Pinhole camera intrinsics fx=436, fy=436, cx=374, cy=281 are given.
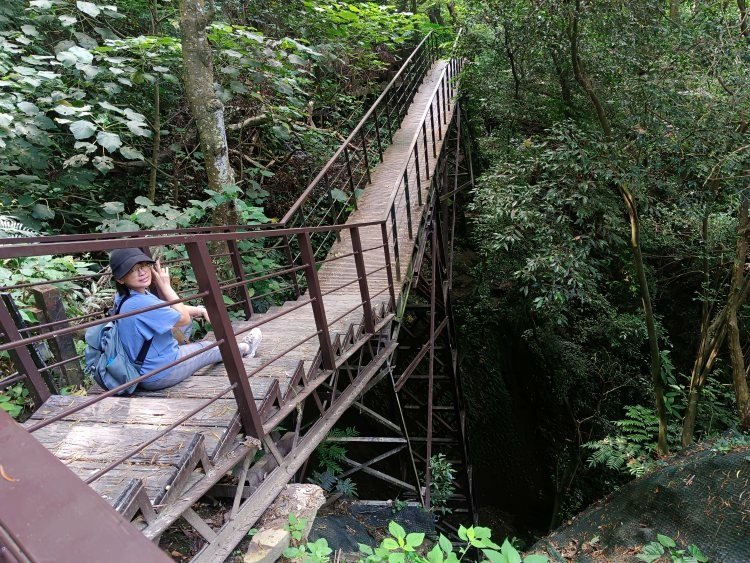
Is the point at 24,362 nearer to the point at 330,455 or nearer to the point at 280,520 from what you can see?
the point at 280,520

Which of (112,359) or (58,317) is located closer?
(112,359)

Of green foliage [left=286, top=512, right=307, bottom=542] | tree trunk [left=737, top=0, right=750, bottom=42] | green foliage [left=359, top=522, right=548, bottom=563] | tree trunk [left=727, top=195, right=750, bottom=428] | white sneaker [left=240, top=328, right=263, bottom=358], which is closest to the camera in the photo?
green foliage [left=359, top=522, right=548, bottom=563]

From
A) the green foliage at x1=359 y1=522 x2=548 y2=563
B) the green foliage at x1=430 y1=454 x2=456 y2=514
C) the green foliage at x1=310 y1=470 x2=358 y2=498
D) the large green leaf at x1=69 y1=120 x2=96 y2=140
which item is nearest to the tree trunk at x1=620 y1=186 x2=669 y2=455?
the green foliage at x1=430 y1=454 x2=456 y2=514

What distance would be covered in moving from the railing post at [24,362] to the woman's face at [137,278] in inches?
20.2

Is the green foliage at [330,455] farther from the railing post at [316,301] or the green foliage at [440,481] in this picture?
the railing post at [316,301]

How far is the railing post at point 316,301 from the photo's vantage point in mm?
2840

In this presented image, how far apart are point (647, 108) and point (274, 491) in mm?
4665

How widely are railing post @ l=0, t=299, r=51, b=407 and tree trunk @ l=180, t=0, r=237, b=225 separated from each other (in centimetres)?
273

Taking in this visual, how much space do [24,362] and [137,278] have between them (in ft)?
2.15

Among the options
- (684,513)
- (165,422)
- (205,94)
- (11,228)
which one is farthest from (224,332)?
(684,513)

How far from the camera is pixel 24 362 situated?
2.20m

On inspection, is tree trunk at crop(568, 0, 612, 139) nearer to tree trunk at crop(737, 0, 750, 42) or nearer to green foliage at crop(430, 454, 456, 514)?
tree trunk at crop(737, 0, 750, 42)

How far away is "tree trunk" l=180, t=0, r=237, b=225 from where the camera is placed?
13.4ft

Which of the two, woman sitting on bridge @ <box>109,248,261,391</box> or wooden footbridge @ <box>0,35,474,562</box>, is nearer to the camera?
wooden footbridge @ <box>0,35,474,562</box>
